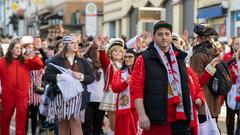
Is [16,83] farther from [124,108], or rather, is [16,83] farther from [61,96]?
[124,108]

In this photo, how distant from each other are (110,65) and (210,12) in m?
18.9

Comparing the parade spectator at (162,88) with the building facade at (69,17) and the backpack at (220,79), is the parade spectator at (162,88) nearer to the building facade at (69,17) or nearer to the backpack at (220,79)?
the backpack at (220,79)

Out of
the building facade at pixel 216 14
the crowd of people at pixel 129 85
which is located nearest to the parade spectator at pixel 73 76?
the crowd of people at pixel 129 85

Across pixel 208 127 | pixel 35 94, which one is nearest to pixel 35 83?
pixel 35 94

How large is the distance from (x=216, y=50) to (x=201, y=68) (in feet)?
1.06

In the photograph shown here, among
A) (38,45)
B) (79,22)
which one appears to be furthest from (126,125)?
(79,22)

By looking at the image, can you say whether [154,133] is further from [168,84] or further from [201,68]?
[201,68]

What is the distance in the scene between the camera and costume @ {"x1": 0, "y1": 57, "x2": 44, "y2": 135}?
1088cm

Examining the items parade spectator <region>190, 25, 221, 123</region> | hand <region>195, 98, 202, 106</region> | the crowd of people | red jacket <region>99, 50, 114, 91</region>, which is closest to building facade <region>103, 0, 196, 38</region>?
the crowd of people

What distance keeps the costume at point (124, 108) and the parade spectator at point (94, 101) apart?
268 centimetres

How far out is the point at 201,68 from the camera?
28.5 ft

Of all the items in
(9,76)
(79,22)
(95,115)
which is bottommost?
(95,115)

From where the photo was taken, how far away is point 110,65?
423 inches

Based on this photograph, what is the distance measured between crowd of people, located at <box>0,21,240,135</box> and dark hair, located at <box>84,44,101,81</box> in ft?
0.06
